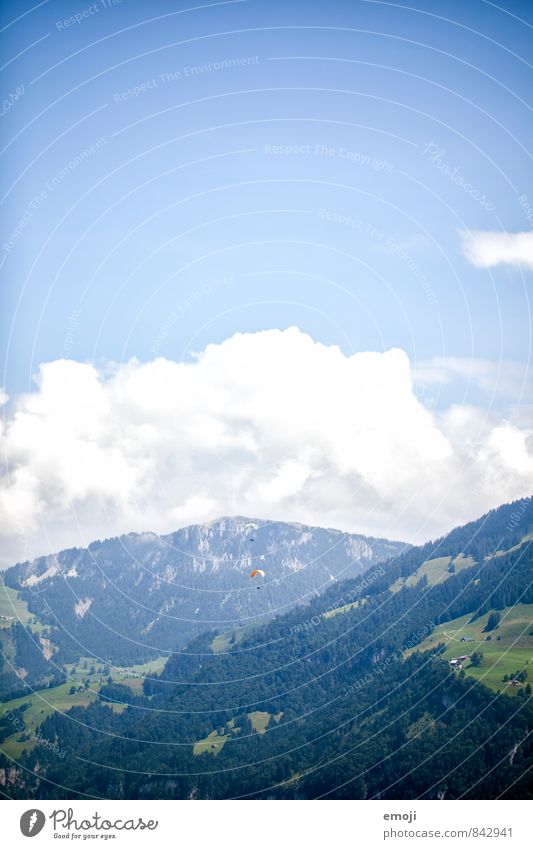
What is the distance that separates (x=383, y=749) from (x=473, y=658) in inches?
1832

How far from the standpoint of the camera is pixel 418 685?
182m

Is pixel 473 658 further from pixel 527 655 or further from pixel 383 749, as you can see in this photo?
pixel 383 749

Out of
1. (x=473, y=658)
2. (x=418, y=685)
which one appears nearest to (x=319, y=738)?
(x=418, y=685)

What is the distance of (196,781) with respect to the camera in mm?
181000

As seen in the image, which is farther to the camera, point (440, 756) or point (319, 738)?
point (319, 738)
